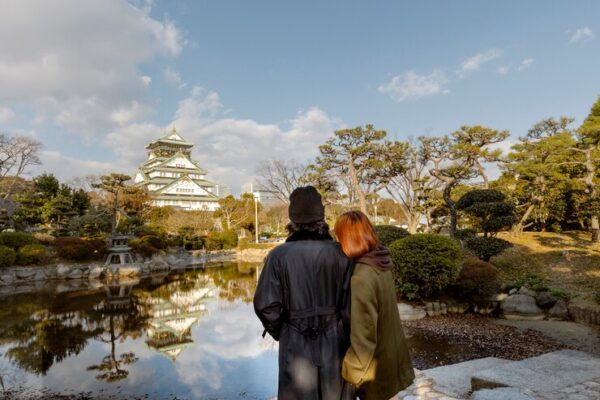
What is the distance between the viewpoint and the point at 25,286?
1324cm

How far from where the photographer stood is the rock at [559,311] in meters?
6.71

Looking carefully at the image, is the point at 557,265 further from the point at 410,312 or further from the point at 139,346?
the point at 139,346

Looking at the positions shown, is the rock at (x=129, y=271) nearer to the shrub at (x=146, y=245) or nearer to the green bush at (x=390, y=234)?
the shrub at (x=146, y=245)

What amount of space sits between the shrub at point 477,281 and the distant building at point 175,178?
3162cm

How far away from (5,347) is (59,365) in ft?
5.85

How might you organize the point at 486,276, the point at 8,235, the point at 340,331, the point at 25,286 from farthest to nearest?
the point at 8,235 < the point at 25,286 < the point at 486,276 < the point at 340,331

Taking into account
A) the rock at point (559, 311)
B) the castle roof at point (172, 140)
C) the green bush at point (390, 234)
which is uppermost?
the castle roof at point (172, 140)

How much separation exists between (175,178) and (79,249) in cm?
2788

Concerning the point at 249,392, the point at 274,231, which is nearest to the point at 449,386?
the point at 249,392

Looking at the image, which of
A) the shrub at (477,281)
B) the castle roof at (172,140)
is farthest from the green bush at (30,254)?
the castle roof at (172,140)

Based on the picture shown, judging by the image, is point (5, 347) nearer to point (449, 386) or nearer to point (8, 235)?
point (449, 386)

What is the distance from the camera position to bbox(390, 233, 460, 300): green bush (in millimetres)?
7047

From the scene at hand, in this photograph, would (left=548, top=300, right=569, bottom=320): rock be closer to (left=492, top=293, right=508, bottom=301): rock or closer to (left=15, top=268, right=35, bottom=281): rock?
(left=492, top=293, right=508, bottom=301): rock

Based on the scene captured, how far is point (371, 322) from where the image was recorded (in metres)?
1.76
